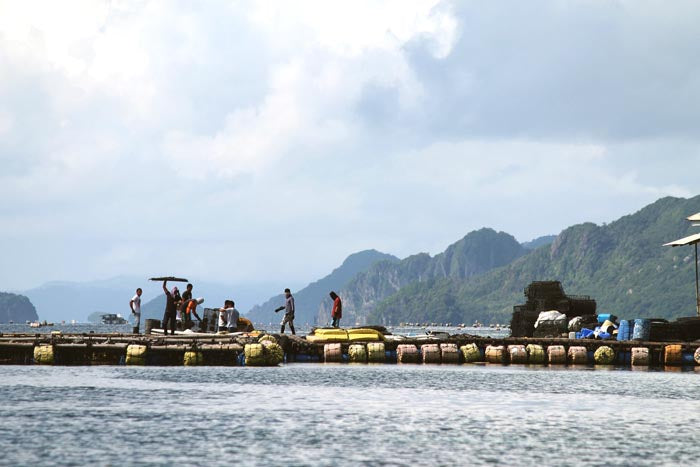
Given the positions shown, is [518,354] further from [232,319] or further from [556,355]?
[232,319]

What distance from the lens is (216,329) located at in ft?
213

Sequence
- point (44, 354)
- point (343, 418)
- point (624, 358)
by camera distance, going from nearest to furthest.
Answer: point (343, 418) → point (44, 354) → point (624, 358)

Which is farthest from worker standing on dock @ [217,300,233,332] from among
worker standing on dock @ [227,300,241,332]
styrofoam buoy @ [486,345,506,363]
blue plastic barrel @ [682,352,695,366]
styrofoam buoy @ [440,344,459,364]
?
blue plastic barrel @ [682,352,695,366]

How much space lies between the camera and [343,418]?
3262 centimetres

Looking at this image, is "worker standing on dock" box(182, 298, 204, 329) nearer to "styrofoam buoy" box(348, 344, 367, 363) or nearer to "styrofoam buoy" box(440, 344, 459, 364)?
"styrofoam buoy" box(348, 344, 367, 363)

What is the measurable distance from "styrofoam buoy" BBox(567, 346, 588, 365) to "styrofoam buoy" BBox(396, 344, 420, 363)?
9.01 metres

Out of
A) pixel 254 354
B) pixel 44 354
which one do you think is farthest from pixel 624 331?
pixel 44 354

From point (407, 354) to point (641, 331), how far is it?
1427 centimetres

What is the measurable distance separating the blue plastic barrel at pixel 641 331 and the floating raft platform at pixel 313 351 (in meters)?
2.28

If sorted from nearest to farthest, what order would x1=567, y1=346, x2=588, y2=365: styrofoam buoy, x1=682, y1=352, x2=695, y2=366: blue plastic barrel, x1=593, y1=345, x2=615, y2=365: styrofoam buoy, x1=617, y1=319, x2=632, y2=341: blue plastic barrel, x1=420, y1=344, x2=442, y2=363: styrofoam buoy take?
x1=682, y1=352, x2=695, y2=366: blue plastic barrel < x1=593, y1=345, x2=615, y2=365: styrofoam buoy < x1=567, y1=346, x2=588, y2=365: styrofoam buoy < x1=420, y1=344, x2=442, y2=363: styrofoam buoy < x1=617, y1=319, x2=632, y2=341: blue plastic barrel

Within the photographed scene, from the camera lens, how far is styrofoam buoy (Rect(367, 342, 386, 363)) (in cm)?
5896

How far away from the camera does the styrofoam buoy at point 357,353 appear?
58469 millimetres

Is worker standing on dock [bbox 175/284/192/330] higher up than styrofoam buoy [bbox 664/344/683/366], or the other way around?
worker standing on dock [bbox 175/284/192/330]

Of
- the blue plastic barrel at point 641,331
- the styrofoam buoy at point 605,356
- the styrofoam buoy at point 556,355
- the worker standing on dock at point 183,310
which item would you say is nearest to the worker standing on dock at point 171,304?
the worker standing on dock at point 183,310
